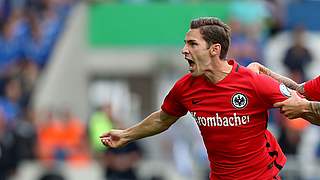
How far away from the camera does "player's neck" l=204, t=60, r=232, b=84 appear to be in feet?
26.9

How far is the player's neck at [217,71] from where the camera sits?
819 centimetres

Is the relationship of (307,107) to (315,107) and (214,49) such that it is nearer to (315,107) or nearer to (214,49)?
(315,107)

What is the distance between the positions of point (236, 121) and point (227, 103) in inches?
5.9

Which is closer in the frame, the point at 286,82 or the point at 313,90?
the point at 313,90

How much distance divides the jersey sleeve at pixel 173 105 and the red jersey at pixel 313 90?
3.07 feet

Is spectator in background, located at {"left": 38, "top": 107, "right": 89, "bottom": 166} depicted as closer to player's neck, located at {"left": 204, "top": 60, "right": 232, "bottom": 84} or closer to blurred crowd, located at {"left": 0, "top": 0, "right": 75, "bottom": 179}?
blurred crowd, located at {"left": 0, "top": 0, "right": 75, "bottom": 179}

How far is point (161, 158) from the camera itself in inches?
699

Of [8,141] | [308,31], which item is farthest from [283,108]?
[308,31]

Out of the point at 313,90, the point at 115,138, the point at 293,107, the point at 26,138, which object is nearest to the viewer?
the point at 293,107

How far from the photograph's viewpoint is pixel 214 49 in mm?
8141

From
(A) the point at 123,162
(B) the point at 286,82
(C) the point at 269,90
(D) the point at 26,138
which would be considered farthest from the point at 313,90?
(D) the point at 26,138

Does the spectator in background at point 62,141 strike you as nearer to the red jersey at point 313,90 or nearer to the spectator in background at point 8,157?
the spectator in background at point 8,157

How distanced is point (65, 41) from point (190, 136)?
4.87m

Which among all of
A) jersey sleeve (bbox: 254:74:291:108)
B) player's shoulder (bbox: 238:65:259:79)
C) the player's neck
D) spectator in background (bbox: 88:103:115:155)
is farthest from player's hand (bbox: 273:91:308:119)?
spectator in background (bbox: 88:103:115:155)
